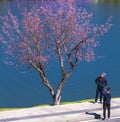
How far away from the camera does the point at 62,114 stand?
22172 millimetres

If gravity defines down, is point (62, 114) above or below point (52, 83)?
above

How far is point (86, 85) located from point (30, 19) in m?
16.0

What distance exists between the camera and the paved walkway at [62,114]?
69.7 feet

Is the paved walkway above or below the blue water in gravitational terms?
above

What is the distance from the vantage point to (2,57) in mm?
52156

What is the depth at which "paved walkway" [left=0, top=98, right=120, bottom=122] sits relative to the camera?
69.7 ft

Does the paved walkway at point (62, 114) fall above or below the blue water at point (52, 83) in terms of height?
above

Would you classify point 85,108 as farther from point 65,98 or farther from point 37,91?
point 37,91

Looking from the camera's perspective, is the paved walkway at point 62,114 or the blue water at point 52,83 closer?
the paved walkway at point 62,114

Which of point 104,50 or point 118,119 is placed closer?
point 118,119

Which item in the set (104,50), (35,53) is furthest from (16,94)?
(104,50)

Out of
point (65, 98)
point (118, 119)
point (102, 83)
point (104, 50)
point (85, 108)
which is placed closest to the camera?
point (118, 119)

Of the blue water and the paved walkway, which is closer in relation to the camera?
the paved walkway

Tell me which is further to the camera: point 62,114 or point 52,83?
point 52,83
